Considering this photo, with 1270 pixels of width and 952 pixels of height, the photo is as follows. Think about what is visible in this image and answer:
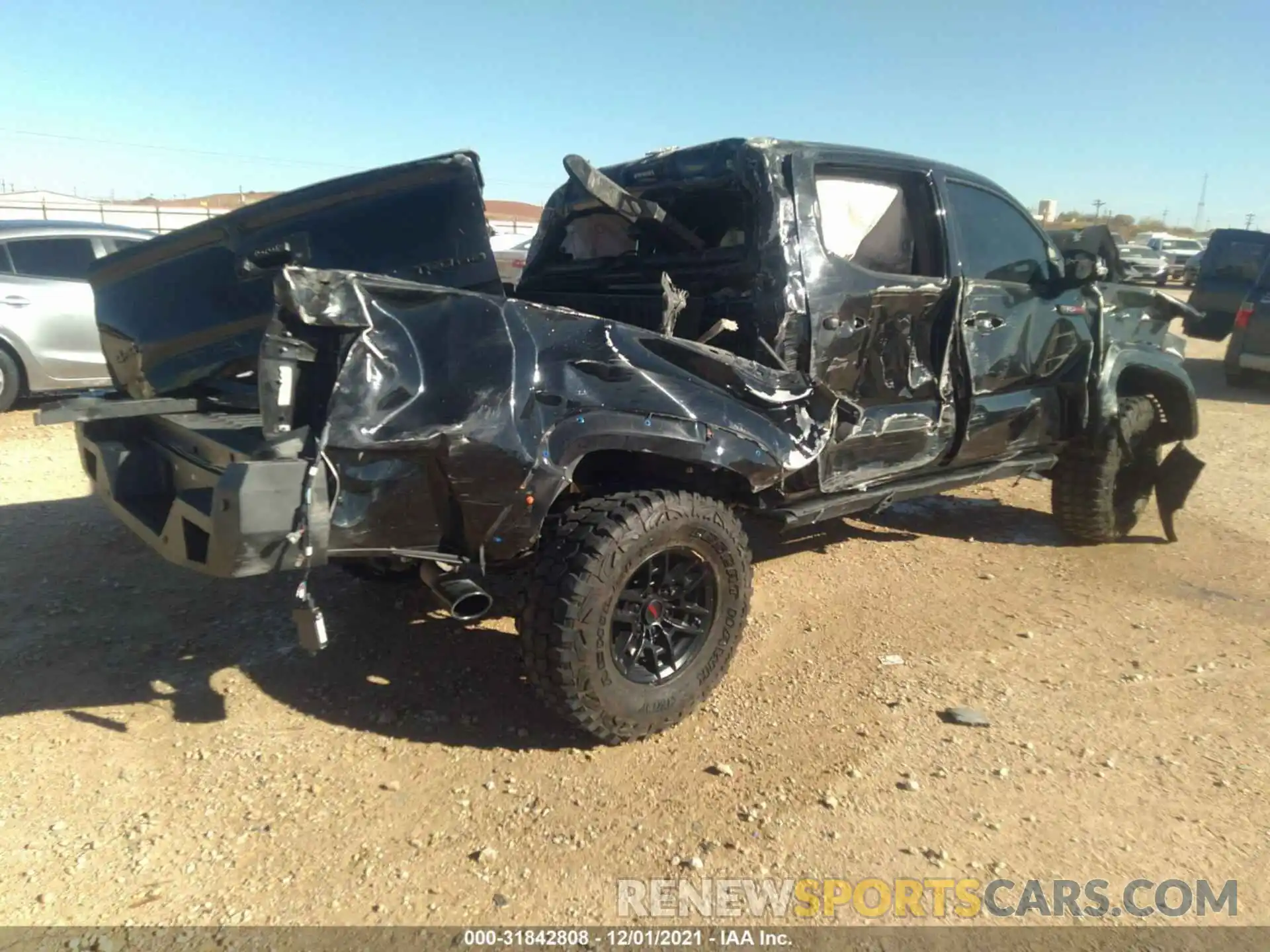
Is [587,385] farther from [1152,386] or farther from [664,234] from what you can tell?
[1152,386]

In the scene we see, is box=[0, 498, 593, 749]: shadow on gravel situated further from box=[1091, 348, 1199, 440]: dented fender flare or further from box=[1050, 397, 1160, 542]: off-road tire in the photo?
box=[1091, 348, 1199, 440]: dented fender flare

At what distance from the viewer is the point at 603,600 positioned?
282cm

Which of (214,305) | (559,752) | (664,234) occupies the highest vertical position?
(664,234)

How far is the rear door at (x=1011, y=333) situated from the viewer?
4.24m

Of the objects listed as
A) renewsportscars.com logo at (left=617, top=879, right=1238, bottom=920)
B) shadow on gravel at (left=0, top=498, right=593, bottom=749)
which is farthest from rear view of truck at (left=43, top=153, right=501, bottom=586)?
renewsportscars.com logo at (left=617, top=879, right=1238, bottom=920)

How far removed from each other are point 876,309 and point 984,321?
81 cm

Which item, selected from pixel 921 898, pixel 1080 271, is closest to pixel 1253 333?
pixel 1080 271

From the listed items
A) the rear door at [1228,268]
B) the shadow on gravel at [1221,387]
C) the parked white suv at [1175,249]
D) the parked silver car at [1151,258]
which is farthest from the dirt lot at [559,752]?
the parked white suv at [1175,249]

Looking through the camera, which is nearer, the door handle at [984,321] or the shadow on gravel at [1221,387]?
the door handle at [984,321]

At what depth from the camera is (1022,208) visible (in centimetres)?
468

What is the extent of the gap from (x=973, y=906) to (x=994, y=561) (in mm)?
2976

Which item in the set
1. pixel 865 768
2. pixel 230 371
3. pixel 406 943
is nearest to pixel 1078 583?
pixel 865 768

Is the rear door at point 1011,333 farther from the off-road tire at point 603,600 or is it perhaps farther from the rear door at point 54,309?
the rear door at point 54,309

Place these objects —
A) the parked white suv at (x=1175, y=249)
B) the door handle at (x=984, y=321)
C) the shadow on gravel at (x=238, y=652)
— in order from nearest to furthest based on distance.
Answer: the shadow on gravel at (x=238, y=652)
the door handle at (x=984, y=321)
the parked white suv at (x=1175, y=249)
